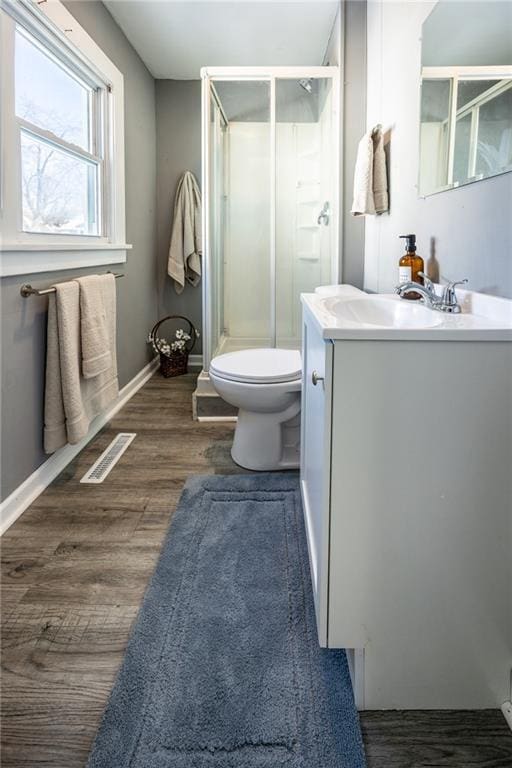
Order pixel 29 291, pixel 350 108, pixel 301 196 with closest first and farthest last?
1. pixel 29 291
2. pixel 350 108
3. pixel 301 196

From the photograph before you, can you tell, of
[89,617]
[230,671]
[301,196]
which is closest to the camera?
[230,671]

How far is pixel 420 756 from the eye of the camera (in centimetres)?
102

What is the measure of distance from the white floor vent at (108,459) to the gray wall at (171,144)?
1.91 metres

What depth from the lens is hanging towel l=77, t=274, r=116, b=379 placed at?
231cm

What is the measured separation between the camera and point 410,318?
149cm

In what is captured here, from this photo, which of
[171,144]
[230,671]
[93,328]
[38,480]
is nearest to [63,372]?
[93,328]

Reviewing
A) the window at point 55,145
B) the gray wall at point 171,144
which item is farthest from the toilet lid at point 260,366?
the gray wall at point 171,144

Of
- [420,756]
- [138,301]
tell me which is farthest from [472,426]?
[138,301]

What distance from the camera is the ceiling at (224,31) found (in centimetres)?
296

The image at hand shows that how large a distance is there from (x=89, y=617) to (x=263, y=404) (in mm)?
1097

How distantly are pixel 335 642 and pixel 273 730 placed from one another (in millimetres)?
206

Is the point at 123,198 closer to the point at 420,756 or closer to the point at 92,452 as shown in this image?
the point at 92,452

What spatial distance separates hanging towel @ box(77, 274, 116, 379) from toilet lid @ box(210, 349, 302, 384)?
19.4 inches

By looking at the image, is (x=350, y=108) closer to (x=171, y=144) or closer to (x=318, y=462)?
(x=171, y=144)
